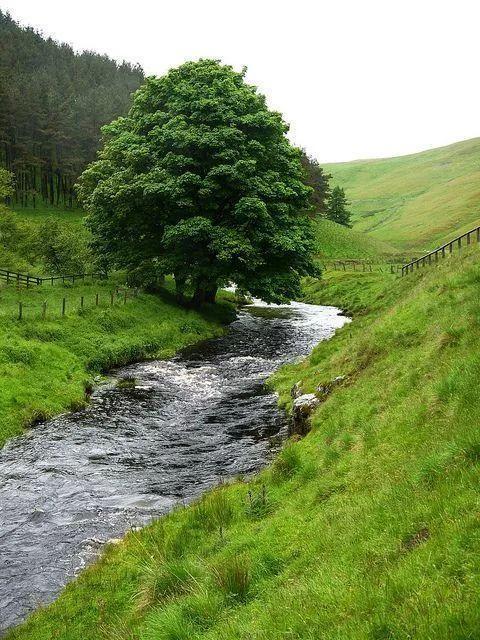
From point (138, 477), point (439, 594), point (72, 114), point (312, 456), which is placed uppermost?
point (72, 114)

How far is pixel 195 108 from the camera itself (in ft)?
134

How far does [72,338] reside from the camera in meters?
30.7

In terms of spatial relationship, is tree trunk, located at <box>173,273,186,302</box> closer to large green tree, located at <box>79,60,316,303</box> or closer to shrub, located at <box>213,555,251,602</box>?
large green tree, located at <box>79,60,316,303</box>

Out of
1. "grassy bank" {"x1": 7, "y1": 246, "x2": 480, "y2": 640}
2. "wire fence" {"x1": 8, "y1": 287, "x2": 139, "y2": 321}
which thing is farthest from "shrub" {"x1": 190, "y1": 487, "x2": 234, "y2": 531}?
"wire fence" {"x1": 8, "y1": 287, "x2": 139, "y2": 321}

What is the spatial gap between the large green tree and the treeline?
174 feet

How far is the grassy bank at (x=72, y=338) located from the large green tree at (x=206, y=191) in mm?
3744

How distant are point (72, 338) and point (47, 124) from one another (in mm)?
88400

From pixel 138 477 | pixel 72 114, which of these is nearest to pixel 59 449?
pixel 138 477

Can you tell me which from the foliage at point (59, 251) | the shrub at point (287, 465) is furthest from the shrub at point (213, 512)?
the foliage at point (59, 251)

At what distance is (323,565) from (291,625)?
63.8 inches

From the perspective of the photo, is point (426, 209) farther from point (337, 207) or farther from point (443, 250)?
point (443, 250)

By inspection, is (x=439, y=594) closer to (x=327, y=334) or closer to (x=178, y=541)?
(x=178, y=541)

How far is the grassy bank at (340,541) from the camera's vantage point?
651cm

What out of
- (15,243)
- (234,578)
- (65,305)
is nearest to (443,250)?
(65,305)
